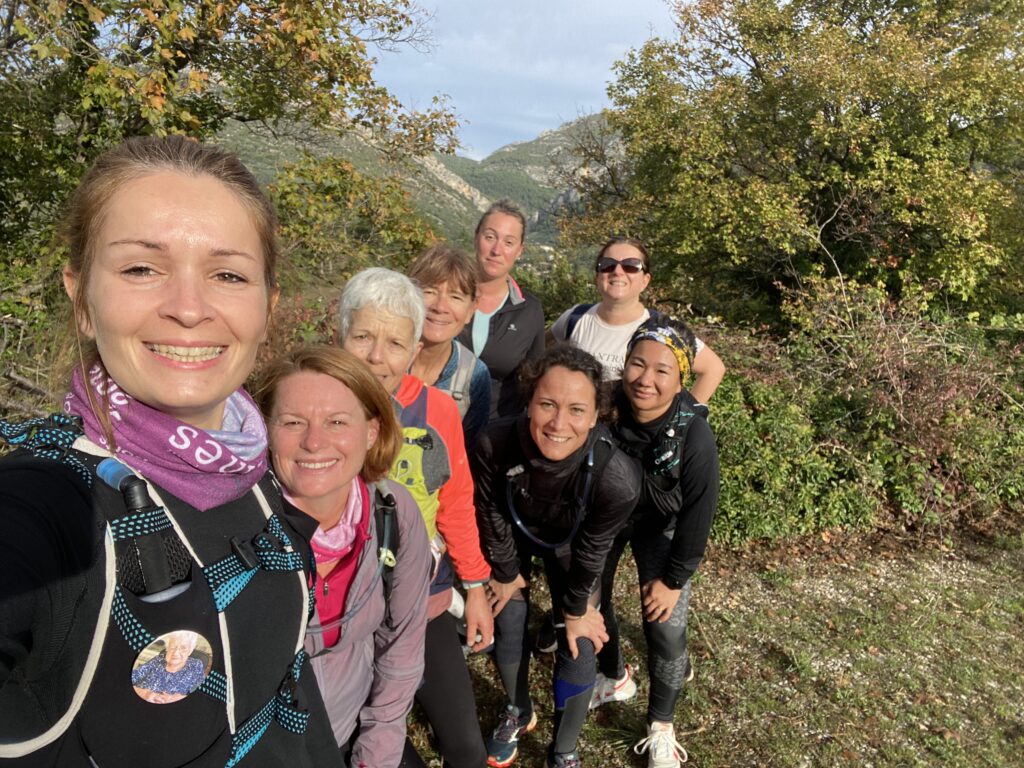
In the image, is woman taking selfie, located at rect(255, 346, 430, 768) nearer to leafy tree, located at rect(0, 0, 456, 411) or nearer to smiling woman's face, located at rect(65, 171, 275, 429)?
smiling woman's face, located at rect(65, 171, 275, 429)

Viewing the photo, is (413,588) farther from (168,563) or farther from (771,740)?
(771,740)

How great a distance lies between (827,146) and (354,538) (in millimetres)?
13196

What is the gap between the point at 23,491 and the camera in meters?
0.82

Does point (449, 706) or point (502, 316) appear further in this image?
point (502, 316)

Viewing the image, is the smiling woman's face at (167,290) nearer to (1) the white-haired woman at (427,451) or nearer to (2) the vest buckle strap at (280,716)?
(2) the vest buckle strap at (280,716)

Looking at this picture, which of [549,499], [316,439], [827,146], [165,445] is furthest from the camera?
[827,146]

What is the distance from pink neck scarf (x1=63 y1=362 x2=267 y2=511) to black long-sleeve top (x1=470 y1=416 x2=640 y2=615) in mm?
1572

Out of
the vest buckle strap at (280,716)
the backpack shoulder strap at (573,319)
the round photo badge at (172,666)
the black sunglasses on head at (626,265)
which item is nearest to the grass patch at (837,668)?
the backpack shoulder strap at (573,319)

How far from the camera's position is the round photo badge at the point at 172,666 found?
88 cm

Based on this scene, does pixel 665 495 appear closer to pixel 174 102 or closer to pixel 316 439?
pixel 316 439

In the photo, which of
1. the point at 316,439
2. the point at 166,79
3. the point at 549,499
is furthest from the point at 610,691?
the point at 166,79

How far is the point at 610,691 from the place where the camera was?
3387mm

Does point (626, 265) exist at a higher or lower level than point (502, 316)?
higher

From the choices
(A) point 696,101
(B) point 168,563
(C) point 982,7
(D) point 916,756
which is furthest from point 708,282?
(B) point 168,563
